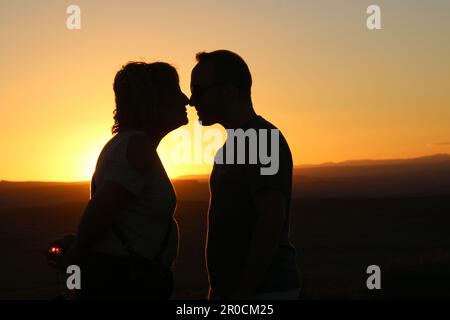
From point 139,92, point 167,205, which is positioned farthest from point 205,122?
point 167,205

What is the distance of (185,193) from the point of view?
97938mm

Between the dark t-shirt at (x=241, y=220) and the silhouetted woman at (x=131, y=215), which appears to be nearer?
the silhouetted woman at (x=131, y=215)

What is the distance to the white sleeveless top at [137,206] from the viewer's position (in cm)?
386

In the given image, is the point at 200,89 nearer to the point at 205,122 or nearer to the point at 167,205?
the point at 205,122

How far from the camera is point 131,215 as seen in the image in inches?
155

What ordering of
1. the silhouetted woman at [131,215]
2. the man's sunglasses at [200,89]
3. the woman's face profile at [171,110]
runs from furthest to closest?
the man's sunglasses at [200,89] → the woman's face profile at [171,110] → the silhouetted woman at [131,215]

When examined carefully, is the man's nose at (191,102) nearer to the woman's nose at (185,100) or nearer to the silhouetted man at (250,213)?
the woman's nose at (185,100)

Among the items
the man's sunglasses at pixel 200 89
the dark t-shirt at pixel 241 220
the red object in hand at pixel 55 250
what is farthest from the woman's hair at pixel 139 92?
the red object in hand at pixel 55 250

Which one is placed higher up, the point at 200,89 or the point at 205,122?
the point at 200,89

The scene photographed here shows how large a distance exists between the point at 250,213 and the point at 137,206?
20.7 inches

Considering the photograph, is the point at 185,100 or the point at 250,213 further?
the point at 185,100

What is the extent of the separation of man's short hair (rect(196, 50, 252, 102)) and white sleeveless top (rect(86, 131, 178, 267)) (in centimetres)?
53

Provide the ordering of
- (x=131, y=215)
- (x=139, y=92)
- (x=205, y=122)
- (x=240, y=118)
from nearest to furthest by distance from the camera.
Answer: (x=131, y=215)
(x=139, y=92)
(x=240, y=118)
(x=205, y=122)
